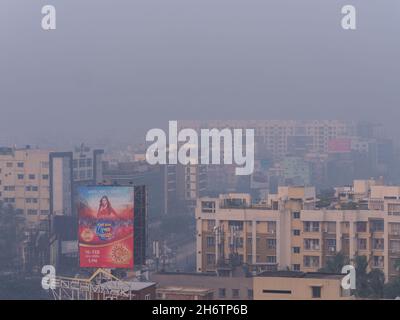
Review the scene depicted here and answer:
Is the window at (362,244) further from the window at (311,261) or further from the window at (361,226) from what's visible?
the window at (311,261)

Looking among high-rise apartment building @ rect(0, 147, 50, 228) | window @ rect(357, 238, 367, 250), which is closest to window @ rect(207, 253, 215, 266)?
window @ rect(357, 238, 367, 250)

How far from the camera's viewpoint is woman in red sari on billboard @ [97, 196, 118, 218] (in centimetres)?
488

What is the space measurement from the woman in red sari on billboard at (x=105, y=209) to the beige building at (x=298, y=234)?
2.20ft

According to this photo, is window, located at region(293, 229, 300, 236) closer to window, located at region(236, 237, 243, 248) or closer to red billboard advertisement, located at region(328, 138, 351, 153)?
window, located at region(236, 237, 243, 248)

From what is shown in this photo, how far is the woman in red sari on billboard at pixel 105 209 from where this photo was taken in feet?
16.0

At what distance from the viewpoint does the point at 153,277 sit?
15.6ft

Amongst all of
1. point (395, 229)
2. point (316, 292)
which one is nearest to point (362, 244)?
point (395, 229)

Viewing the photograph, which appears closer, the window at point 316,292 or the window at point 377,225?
the window at point 316,292

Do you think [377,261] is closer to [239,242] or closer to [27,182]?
[239,242]

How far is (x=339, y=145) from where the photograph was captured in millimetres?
6113

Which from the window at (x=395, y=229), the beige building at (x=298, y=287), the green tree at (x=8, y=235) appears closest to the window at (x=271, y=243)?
the window at (x=395, y=229)
